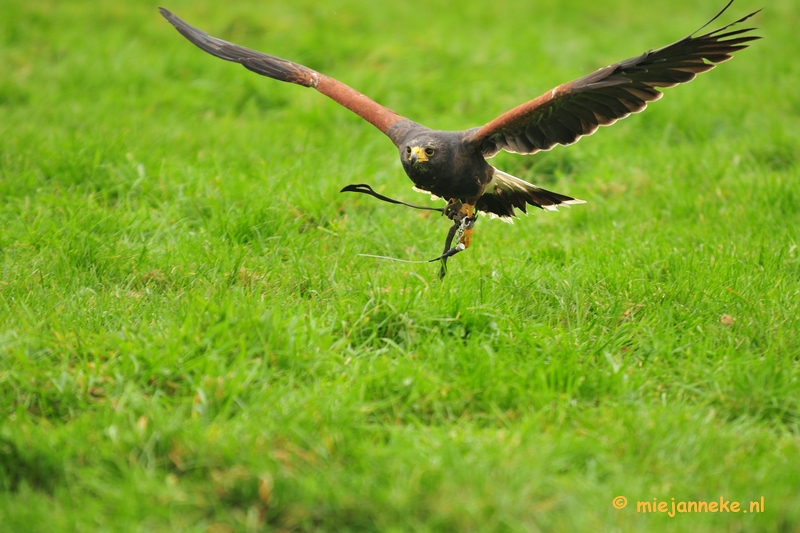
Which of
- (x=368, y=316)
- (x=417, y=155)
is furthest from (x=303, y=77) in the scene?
(x=368, y=316)

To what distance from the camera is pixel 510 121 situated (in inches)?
189

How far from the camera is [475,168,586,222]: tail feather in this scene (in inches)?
228

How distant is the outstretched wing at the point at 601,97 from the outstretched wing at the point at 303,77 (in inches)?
32.6

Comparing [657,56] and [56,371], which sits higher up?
[657,56]

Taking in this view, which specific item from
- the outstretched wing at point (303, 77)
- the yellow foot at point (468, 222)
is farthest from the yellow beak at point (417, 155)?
the yellow foot at point (468, 222)

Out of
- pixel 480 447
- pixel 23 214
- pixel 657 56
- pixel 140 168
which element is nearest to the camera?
pixel 480 447

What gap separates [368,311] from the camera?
15.1ft

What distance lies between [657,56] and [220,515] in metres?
3.32

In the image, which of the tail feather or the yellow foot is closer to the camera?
the yellow foot

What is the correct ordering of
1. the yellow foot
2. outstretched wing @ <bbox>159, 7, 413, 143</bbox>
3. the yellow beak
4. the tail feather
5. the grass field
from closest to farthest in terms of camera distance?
the grass field, the yellow beak, the yellow foot, outstretched wing @ <bbox>159, 7, 413, 143</bbox>, the tail feather

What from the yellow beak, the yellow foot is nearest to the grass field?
the yellow foot

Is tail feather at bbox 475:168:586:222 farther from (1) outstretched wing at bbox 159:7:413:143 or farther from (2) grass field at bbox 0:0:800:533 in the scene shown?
(1) outstretched wing at bbox 159:7:413:143

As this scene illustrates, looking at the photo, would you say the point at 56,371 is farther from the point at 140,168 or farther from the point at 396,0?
the point at 396,0

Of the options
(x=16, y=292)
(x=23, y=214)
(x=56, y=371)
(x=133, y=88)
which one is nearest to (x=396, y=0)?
(x=133, y=88)
